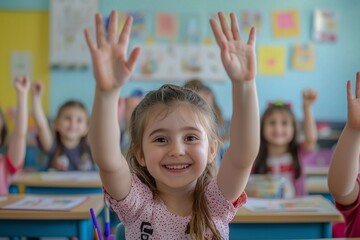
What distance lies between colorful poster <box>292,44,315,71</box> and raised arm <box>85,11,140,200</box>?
358cm

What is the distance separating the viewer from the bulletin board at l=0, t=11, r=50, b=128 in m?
4.18

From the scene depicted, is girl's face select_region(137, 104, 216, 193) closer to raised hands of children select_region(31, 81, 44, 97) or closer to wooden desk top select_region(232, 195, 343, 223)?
wooden desk top select_region(232, 195, 343, 223)

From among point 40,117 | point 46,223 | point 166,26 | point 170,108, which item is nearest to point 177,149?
point 170,108

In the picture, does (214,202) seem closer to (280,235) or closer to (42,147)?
(280,235)

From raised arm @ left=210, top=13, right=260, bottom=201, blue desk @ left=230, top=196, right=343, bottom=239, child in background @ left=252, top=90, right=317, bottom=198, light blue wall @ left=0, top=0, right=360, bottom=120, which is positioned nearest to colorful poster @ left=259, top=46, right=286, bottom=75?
light blue wall @ left=0, top=0, right=360, bottom=120

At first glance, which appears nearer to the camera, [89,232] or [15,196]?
[89,232]

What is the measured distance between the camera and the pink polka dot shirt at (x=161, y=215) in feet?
3.40

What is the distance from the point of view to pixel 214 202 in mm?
1048

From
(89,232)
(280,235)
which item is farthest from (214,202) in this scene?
(89,232)

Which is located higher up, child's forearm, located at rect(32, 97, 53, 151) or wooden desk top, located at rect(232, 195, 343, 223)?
child's forearm, located at rect(32, 97, 53, 151)

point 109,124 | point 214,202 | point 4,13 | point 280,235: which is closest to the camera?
point 109,124

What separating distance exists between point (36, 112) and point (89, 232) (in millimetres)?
1273

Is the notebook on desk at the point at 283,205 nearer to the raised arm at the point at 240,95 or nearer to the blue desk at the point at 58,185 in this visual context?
Answer: the raised arm at the point at 240,95

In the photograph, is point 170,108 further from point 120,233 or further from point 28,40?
point 28,40
